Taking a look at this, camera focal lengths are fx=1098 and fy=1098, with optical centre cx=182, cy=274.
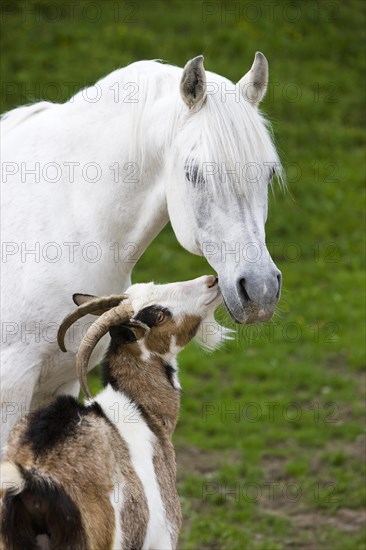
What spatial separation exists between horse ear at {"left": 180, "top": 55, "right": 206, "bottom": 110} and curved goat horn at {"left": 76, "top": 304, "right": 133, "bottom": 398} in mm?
1112

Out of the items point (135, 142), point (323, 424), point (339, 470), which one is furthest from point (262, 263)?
point (323, 424)

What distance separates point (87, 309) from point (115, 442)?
0.70 m

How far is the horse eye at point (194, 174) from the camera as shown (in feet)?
18.0

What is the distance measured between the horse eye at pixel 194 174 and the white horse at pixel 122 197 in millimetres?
10

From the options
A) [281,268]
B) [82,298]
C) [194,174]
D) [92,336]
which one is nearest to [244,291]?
[194,174]

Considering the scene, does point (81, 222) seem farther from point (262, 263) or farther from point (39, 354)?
point (262, 263)

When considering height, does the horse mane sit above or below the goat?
above

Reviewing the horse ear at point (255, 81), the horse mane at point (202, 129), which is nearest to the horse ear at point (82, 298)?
the horse mane at point (202, 129)

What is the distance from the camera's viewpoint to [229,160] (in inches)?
214

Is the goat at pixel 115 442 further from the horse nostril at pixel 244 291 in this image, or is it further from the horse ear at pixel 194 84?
the horse ear at pixel 194 84

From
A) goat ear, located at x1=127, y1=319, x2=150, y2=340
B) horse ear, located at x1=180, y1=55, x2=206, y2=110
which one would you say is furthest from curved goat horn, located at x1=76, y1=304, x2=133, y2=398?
horse ear, located at x1=180, y1=55, x2=206, y2=110

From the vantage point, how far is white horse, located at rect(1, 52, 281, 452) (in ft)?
17.9

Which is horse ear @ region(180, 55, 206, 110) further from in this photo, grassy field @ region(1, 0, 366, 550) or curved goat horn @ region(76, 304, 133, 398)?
grassy field @ region(1, 0, 366, 550)

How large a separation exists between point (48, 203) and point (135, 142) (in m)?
0.61
